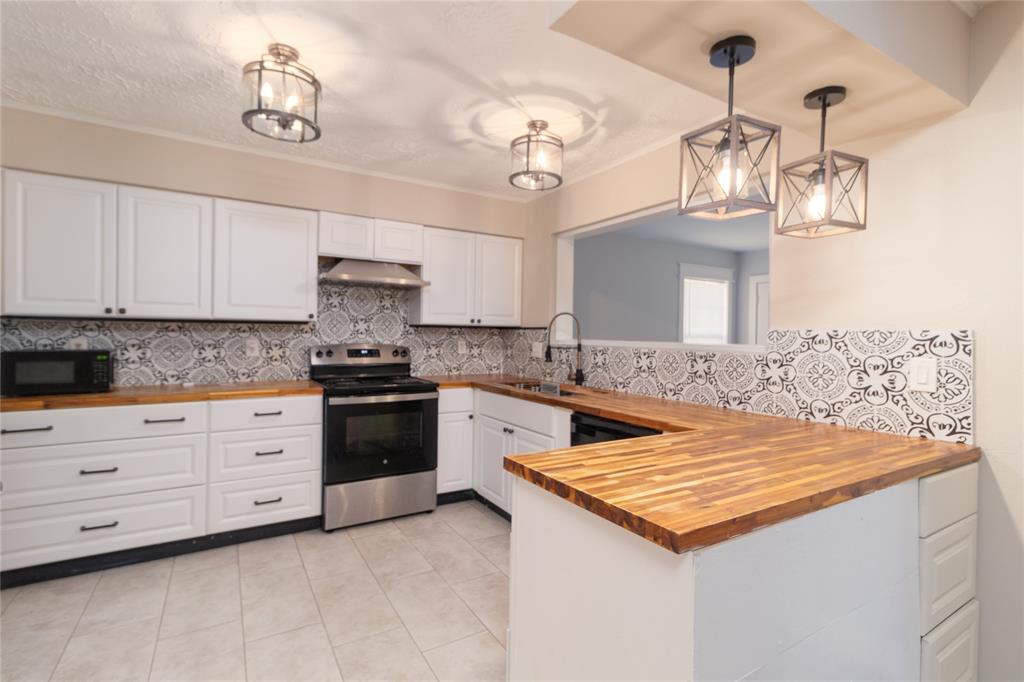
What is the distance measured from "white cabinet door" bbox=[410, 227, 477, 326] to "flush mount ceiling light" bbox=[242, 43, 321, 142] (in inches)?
66.6

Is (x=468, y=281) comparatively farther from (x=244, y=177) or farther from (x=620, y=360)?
(x=244, y=177)

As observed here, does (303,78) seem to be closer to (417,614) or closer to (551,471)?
(551,471)

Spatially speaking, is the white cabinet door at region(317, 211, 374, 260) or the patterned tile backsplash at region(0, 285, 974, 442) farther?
the white cabinet door at region(317, 211, 374, 260)

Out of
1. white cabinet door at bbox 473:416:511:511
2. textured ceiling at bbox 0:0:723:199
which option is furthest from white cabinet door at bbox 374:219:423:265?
white cabinet door at bbox 473:416:511:511

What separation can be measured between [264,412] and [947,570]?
306cm

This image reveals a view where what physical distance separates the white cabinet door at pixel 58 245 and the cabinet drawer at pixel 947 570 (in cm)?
367

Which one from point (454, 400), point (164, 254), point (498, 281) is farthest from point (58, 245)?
point (498, 281)

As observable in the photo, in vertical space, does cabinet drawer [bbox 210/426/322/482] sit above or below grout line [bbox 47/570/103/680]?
above

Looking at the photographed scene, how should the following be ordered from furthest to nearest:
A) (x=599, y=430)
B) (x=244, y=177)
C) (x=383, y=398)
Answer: (x=383, y=398), (x=244, y=177), (x=599, y=430)

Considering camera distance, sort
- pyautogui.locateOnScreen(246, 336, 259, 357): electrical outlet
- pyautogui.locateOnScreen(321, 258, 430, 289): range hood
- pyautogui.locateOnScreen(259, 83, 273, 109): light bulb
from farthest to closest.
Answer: pyautogui.locateOnScreen(246, 336, 259, 357): electrical outlet → pyautogui.locateOnScreen(321, 258, 430, 289): range hood → pyautogui.locateOnScreen(259, 83, 273, 109): light bulb

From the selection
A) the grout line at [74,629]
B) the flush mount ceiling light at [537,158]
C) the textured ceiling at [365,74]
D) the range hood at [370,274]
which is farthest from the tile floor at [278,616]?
the textured ceiling at [365,74]

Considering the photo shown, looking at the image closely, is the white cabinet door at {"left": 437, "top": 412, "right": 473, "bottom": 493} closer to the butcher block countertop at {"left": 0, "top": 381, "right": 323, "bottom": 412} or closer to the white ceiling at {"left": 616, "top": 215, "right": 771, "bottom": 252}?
the butcher block countertop at {"left": 0, "top": 381, "right": 323, "bottom": 412}

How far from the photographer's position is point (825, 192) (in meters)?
1.43

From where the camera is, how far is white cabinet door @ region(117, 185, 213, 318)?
2703 millimetres
